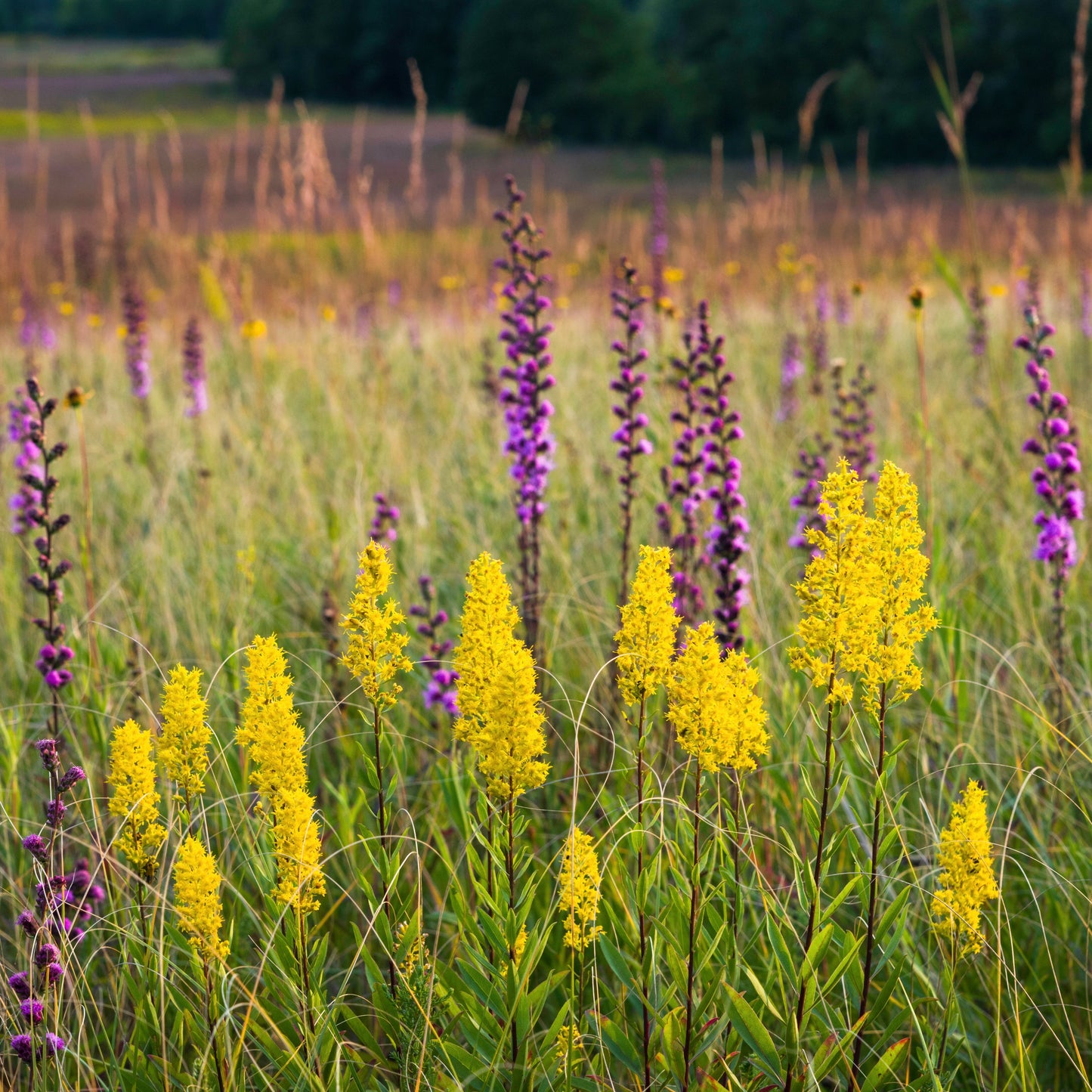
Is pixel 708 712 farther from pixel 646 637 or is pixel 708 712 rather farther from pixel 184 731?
pixel 184 731

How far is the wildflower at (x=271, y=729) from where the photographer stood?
148 cm

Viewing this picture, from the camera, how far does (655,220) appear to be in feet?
18.5

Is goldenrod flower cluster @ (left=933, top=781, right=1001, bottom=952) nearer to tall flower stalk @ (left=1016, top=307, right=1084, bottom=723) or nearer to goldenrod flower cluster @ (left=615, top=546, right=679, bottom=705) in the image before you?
goldenrod flower cluster @ (left=615, top=546, right=679, bottom=705)

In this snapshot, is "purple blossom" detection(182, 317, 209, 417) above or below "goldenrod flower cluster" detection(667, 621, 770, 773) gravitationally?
above

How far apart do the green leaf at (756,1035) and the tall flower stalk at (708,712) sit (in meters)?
0.08

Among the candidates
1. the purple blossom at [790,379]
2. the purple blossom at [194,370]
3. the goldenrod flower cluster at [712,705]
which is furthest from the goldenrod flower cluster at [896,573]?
the purple blossom at [790,379]

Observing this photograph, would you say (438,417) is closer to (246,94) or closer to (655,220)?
(655,220)

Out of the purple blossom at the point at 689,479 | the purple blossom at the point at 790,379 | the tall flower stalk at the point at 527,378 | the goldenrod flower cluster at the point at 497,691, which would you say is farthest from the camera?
the purple blossom at the point at 790,379

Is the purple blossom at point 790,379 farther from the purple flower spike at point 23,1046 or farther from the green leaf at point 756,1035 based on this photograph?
the purple flower spike at point 23,1046

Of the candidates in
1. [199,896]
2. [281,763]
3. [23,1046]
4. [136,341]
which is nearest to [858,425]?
[281,763]

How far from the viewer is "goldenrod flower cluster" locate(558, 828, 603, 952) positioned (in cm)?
147

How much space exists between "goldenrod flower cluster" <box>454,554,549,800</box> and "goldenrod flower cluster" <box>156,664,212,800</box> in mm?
420

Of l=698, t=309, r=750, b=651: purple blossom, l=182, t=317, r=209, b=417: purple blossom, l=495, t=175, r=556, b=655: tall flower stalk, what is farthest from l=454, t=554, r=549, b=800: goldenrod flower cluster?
l=182, t=317, r=209, b=417: purple blossom

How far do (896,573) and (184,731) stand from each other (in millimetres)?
1077
